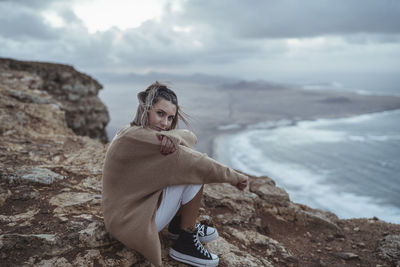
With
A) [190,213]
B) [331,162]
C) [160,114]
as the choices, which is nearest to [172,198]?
[190,213]

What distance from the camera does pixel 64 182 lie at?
491 cm

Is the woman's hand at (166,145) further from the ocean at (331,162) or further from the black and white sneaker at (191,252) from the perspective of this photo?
the ocean at (331,162)

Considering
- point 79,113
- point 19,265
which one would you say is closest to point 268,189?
point 19,265

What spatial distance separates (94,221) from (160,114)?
1.78 meters

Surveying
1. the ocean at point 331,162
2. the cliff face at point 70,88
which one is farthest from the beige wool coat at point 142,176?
the ocean at point 331,162

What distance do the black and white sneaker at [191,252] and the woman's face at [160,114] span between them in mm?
1297

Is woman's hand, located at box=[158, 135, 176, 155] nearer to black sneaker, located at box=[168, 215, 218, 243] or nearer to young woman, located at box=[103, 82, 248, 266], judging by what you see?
young woman, located at box=[103, 82, 248, 266]

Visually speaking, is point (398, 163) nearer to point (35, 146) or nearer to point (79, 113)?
point (79, 113)

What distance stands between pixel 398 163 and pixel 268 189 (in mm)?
32051

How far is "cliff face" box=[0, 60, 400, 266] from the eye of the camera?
313 cm

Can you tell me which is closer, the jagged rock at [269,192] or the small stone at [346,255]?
the small stone at [346,255]

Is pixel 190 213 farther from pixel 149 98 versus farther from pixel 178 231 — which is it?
pixel 149 98

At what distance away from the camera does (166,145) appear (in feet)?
8.58

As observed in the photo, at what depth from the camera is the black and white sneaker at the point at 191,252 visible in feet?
10.3
